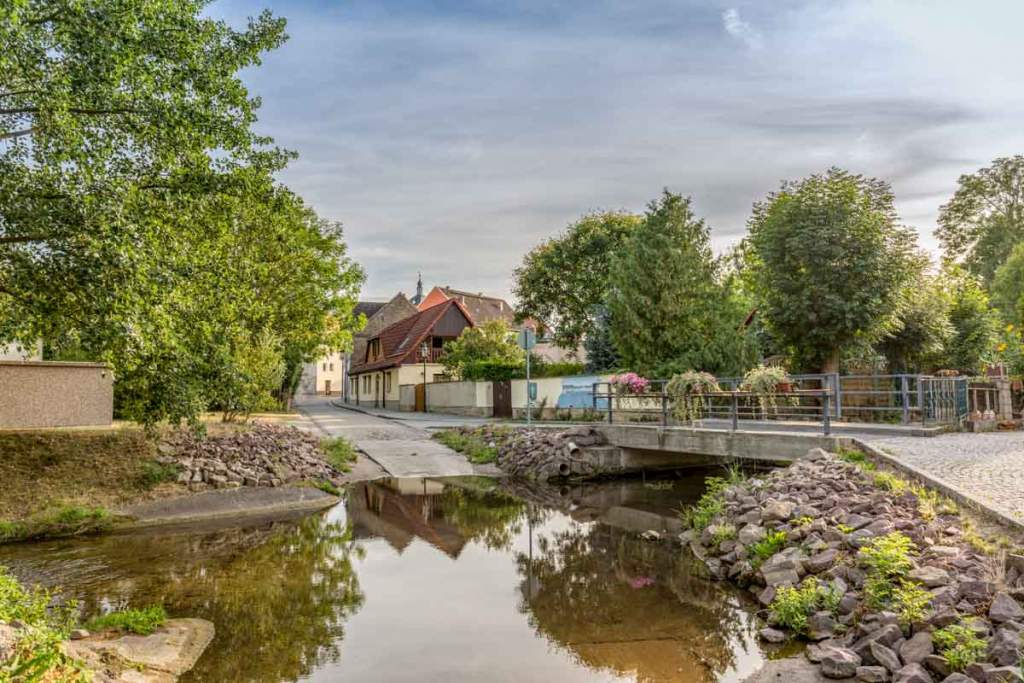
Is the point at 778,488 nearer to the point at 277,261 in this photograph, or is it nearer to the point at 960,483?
the point at 960,483

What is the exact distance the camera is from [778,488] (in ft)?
30.9

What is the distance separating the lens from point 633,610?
6922 mm

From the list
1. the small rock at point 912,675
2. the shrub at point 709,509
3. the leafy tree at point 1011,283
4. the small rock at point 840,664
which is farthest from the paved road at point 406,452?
the leafy tree at point 1011,283

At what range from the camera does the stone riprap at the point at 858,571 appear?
4832 mm

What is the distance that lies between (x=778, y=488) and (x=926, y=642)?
4.57 metres

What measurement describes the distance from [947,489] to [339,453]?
43.6 ft

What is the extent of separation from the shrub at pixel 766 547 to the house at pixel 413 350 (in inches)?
1088

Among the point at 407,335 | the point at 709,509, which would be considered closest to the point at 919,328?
the point at 709,509

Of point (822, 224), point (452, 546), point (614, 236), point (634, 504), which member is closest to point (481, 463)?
point (634, 504)

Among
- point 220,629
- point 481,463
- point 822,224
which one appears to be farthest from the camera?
point 822,224

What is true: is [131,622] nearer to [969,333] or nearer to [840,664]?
[840,664]

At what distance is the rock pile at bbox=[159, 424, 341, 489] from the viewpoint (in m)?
12.9

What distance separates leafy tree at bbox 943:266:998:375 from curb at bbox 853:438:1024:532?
18.3 m

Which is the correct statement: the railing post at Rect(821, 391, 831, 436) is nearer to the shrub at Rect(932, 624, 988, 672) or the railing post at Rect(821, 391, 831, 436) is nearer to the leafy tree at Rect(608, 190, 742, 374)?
the shrub at Rect(932, 624, 988, 672)
